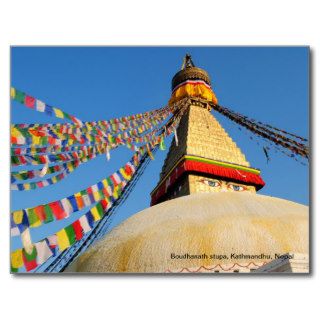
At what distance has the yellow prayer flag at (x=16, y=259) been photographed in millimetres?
3678

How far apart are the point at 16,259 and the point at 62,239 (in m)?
0.45

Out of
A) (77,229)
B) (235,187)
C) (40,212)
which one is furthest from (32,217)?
(235,187)

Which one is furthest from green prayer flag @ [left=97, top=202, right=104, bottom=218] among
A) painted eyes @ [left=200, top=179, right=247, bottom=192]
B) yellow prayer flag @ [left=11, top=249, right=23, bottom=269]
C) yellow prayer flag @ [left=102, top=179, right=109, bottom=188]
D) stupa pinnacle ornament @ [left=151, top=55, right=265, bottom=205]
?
painted eyes @ [left=200, top=179, right=247, bottom=192]

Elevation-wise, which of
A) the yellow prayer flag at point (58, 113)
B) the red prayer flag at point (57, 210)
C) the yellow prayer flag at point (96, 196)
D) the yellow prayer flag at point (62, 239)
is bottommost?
the yellow prayer flag at point (62, 239)

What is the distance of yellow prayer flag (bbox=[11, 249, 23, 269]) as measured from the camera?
368 cm

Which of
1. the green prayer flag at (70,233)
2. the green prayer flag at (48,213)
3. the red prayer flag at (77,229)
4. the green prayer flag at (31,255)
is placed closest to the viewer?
the green prayer flag at (31,255)

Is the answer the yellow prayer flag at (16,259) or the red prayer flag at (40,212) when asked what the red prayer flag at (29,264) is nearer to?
the yellow prayer flag at (16,259)

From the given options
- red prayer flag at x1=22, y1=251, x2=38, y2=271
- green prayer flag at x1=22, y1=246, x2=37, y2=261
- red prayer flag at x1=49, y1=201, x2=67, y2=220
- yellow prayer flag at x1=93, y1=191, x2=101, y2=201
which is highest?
yellow prayer flag at x1=93, y1=191, x2=101, y2=201

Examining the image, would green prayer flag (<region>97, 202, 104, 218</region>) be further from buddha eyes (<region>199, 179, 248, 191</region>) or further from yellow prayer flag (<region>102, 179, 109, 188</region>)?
buddha eyes (<region>199, 179, 248, 191</region>)

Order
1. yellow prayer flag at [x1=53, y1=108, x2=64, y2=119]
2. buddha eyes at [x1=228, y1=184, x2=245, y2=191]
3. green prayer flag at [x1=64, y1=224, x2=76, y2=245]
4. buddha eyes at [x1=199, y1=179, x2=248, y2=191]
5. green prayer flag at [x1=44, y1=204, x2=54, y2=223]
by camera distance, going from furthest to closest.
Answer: buddha eyes at [x1=228, y1=184, x2=245, y2=191] → buddha eyes at [x1=199, y1=179, x2=248, y2=191] → yellow prayer flag at [x1=53, y1=108, x2=64, y2=119] → green prayer flag at [x1=64, y1=224, x2=76, y2=245] → green prayer flag at [x1=44, y1=204, x2=54, y2=223]

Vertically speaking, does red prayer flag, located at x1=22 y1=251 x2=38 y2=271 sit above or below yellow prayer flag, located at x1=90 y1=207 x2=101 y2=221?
below

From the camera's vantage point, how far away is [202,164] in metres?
7.25

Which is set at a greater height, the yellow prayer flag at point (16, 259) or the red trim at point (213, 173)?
the red trim at point (213, 173)

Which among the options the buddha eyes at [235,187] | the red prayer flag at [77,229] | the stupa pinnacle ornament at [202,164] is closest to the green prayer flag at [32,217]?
the red prayer flag at [77,229]
